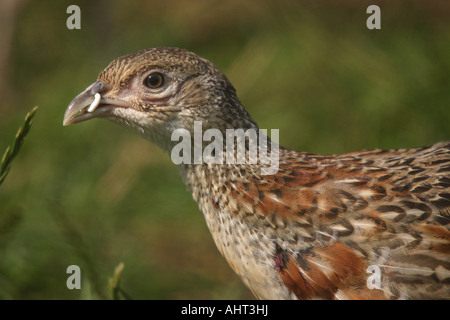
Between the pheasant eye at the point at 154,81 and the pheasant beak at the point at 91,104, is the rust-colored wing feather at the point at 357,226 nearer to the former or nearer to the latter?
the pheasant eye at the point at 154,81

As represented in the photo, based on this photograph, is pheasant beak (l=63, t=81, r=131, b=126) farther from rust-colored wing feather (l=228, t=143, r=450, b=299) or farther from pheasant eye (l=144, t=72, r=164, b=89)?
rust-colored wing feather (l=228, t=143, r=450, b=299)

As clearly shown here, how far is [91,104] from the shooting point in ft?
9.29

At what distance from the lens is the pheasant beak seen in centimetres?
284

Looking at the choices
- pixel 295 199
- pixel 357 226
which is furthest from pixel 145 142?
pixel 357 226

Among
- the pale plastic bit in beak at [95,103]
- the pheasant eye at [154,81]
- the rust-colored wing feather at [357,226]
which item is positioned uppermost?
the pheasant eye at [154,81]

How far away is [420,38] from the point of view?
549 centimetres

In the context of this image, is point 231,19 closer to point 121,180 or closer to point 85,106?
point 121,180

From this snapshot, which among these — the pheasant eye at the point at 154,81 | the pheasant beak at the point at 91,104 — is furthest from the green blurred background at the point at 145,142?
the pheasant eye at the point at 154,81

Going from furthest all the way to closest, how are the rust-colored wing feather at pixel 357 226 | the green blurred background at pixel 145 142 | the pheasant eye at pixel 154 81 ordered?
the green blurred background at pixel 145 142
the pheasant eye at pixel 154 81
the rust-colored wing feather at pixel 357 226

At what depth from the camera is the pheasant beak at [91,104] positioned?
2.84m

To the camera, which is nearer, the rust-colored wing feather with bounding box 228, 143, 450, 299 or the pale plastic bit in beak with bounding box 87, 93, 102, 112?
the rust-colored wing feather with bounding box 228, 143, 450, 299

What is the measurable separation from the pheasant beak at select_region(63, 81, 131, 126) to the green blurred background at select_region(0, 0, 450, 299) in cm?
95

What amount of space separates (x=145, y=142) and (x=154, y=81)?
3.23m

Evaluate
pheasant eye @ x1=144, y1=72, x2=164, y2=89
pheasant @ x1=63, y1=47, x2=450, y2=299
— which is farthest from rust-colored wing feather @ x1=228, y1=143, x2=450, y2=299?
pheasant eye @ x1=144, y1=72, x2=164, y2=89
